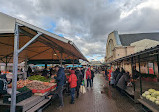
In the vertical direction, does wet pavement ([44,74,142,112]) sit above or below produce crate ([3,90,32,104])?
below

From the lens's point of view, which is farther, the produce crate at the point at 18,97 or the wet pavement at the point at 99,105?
the wet pavement at the point at 99,105

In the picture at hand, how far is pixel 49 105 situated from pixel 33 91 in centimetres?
138

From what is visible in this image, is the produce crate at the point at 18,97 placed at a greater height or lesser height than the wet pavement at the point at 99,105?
greater

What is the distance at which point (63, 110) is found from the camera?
4406 millimetres

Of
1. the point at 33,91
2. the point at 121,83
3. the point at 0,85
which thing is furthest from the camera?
the point at 121,83

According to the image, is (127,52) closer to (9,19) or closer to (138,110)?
(138,110)

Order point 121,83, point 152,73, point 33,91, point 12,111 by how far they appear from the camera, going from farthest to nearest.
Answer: point 152,73
point 121,83
point 33,91
point 12,111

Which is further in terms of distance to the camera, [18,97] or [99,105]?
[99,105]

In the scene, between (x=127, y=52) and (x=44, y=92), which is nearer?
(x=44, y=92)

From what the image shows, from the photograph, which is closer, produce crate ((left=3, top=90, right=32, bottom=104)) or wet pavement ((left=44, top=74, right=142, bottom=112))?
produce crate ((left=3, top=90, right=32, bottom=104))

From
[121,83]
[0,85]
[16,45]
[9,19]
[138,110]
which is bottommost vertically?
[138,110]

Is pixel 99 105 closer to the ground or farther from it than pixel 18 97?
closer to the ground

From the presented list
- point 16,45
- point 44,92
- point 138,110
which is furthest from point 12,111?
point 138,110

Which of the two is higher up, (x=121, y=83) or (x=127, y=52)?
(x=127, y=52)
